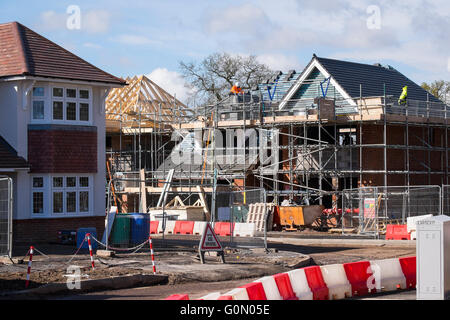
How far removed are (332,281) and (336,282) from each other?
4.7 inches

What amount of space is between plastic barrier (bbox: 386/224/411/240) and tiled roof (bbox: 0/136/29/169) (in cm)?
1450

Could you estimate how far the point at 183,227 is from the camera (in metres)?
35.2

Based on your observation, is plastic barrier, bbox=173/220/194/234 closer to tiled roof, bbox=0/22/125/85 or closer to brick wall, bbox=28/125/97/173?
brick wall, bbox=28/125/97/173

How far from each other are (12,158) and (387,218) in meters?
16.7

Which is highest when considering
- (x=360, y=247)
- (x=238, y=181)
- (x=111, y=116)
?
(x=111, y=116)

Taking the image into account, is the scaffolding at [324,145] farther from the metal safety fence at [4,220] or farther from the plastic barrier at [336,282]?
the plastic barrier at [336,282]

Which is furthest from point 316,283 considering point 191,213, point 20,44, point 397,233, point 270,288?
point 191,213

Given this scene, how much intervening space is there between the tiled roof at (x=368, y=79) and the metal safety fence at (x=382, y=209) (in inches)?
300

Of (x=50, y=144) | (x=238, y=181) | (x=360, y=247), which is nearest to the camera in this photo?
(x=50, y=144)

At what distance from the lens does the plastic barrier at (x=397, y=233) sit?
1192 inches
